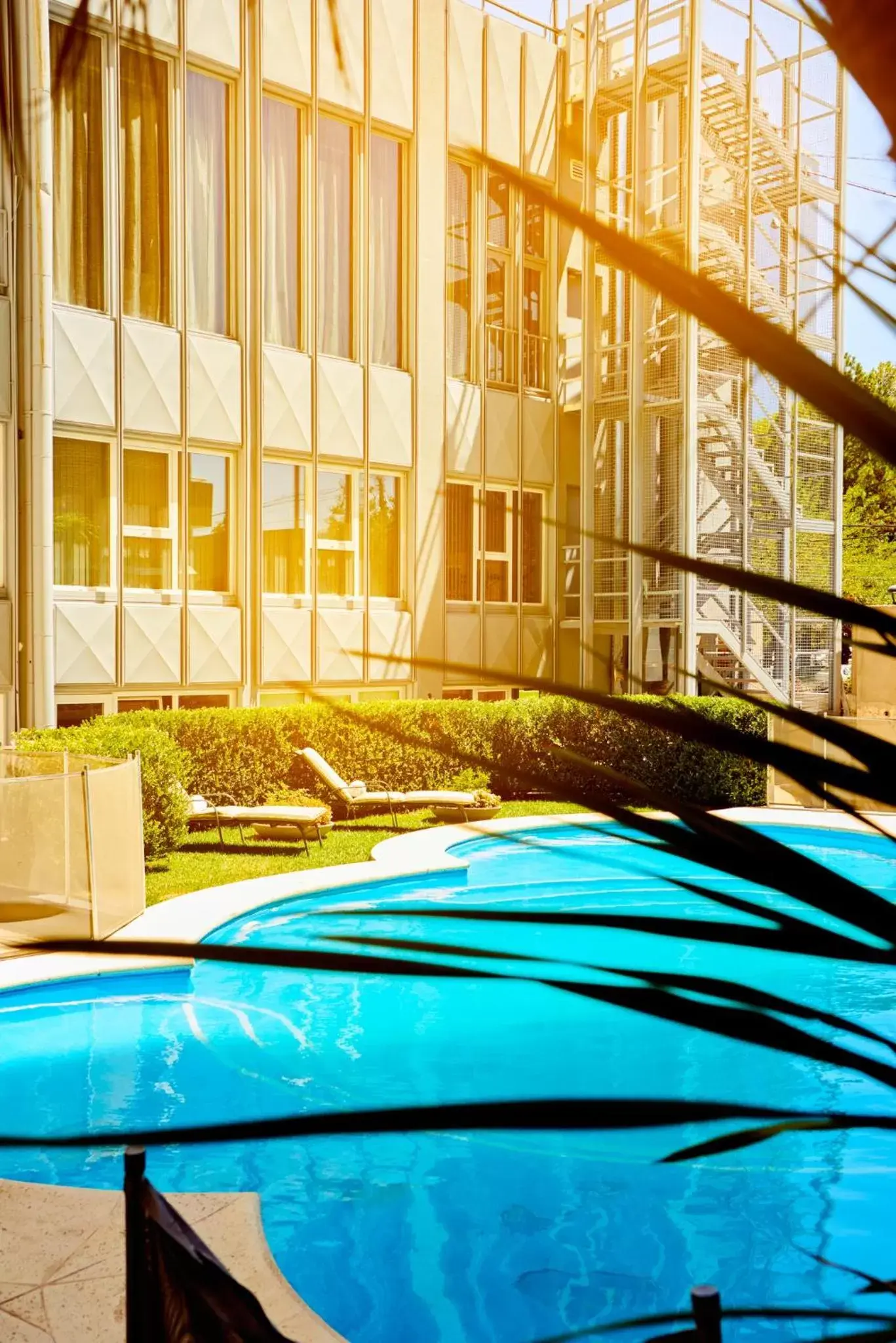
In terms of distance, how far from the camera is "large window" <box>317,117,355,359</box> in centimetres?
1806

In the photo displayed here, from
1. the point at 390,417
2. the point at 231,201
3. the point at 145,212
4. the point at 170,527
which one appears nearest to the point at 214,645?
the point at 170,527

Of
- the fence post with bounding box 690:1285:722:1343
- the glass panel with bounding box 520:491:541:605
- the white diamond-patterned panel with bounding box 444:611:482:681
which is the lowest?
the fence post with bounding box 690:1285:722:1343

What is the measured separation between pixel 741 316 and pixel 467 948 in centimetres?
35

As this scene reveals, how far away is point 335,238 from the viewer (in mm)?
18344

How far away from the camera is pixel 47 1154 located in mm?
6539

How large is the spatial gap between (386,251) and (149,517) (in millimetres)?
5983

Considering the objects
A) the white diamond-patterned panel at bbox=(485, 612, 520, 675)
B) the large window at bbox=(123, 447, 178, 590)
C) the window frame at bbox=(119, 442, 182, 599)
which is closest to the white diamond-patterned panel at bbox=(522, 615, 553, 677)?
the white diamond-patterned panel at bbox=(485, 612, 520, 675)

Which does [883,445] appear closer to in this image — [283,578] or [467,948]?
[467,948]

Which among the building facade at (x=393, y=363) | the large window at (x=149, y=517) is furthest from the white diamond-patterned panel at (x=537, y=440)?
the large window at (x=149, y=517)

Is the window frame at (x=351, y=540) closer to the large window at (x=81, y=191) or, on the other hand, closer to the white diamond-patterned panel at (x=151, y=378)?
the white diamond-patterned panel at (x=151, y=378)

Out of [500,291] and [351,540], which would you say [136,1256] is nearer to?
[351,540]

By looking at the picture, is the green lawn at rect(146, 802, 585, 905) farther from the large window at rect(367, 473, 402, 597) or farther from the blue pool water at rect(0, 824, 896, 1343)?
the large window at rect(367, 473, 402, 597)

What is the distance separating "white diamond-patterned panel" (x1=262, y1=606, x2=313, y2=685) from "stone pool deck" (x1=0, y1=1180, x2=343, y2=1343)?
38.9 ft

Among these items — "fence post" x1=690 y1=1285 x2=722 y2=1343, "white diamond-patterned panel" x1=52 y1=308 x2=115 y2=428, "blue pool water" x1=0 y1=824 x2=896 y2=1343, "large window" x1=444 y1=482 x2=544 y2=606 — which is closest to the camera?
"fence post" x1=690 y1=1285 x2=722 y2=1343
